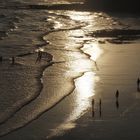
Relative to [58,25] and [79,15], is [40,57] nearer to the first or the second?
[58,25]

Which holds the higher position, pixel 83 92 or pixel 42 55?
pixel 83 92

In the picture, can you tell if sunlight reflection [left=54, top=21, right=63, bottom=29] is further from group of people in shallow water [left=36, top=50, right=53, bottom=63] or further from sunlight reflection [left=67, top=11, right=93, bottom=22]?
group of people in shallow water [left=36, top=50, right=53, bottom=63]

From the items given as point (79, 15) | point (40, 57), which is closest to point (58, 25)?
point (79, 15)

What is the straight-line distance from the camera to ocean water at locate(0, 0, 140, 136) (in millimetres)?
27625

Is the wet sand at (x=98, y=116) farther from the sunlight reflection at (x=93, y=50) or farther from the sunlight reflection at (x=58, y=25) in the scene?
the sunlight reflection at (x=58, y=25)

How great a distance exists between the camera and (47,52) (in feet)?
140

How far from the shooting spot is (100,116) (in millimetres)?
25000

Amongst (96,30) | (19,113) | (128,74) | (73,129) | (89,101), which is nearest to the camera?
(73,129)

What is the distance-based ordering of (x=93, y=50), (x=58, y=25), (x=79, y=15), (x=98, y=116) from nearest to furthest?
1. (x=98, y=116)
2. (x=93, y=50)
3. (x=58, y=25)
4. (x=79, y=15)

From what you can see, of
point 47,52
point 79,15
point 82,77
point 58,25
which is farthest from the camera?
point 79,15

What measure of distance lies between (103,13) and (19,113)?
50.1 m

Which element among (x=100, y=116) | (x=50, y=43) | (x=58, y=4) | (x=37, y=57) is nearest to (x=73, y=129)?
(x=100, y=116)

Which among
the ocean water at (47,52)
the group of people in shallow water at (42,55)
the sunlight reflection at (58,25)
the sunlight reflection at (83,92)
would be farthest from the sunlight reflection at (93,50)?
the sunlight reflection at (58,25)

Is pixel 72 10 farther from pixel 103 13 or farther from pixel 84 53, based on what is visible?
pixel 84 53
